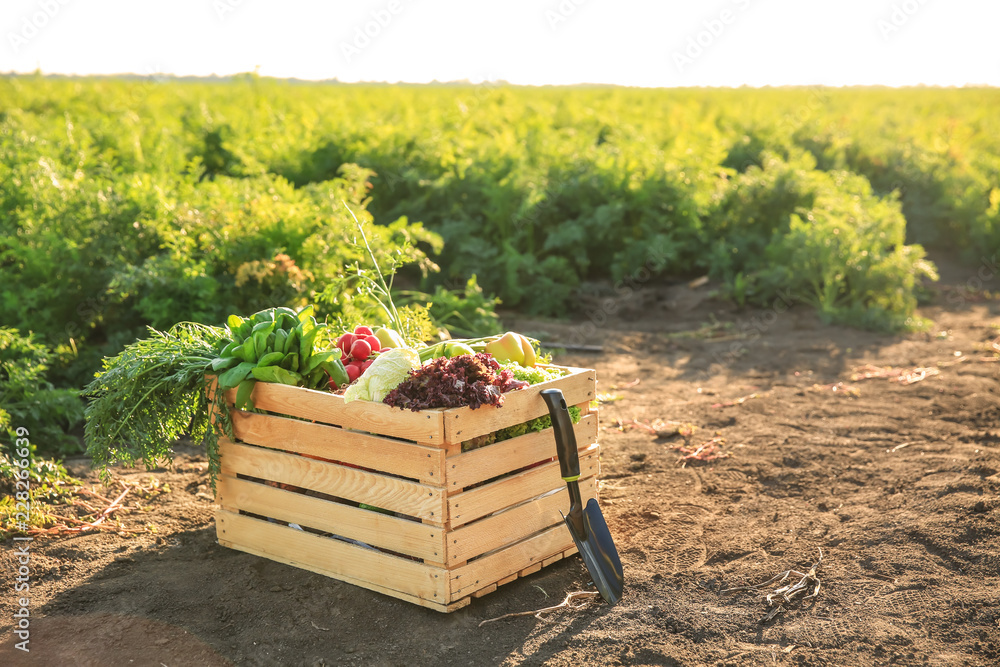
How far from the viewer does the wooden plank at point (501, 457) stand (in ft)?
11.0

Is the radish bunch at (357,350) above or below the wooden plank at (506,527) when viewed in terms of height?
above

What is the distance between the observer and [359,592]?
3592 mm

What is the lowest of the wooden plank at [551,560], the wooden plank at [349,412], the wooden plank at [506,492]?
the wooden plank at [551,560]

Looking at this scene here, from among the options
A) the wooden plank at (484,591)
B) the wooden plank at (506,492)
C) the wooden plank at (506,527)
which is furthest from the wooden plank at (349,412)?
the wooden plank at (484,591)

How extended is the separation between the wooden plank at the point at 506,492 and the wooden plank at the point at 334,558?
26cm

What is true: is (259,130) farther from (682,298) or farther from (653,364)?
(653,364)

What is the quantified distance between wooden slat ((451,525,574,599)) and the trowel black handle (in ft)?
1.39

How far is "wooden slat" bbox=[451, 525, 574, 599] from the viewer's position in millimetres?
3410

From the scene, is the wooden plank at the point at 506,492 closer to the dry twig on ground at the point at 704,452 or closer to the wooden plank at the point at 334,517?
the wooden plank at the point at 334,517

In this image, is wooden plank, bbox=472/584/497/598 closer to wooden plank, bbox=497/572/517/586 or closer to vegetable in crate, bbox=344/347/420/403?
wooden plank, bbox=497/572/517/586

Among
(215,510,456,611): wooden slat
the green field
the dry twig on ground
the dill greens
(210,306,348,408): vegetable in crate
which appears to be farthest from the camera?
the green field

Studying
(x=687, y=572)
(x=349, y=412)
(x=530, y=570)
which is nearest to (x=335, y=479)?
(x=349, y=412)

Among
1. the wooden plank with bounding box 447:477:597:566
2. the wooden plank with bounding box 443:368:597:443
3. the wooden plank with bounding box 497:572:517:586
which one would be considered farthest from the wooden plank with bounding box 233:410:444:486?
the wooden plank with bounding box 497:572:517:586

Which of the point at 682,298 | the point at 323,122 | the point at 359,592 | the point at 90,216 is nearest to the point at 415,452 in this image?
the point at 359,592
